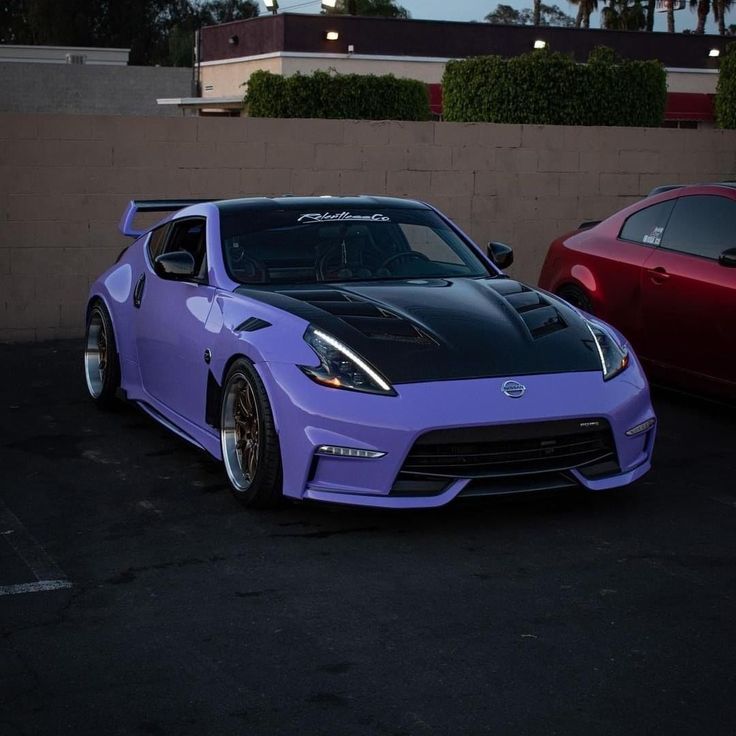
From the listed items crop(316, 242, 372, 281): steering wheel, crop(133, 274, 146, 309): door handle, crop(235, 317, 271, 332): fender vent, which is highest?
crop(316, 242, 372, 281): steering wheel

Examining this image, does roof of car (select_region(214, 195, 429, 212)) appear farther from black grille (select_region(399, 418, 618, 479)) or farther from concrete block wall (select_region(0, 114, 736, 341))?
concrete block wall (select_region(0, 114, 736, 341))

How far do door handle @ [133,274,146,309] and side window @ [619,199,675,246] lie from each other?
333cm

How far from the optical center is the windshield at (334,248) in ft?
22.5

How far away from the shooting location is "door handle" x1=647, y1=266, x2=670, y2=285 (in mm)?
8414

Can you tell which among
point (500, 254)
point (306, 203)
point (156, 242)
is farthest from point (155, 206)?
point (500, 254)

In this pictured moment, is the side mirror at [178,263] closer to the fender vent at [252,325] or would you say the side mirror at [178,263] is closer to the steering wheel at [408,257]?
the fender vent at [252,325]

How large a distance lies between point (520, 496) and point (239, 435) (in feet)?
4.47

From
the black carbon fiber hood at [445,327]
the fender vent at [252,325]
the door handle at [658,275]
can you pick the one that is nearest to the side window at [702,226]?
the door handle at [658,275]

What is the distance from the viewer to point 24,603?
471 centimetres

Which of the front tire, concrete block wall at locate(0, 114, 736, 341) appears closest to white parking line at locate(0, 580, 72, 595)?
the front tire

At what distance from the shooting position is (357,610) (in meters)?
4.63

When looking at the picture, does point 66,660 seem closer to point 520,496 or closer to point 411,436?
point 411,436

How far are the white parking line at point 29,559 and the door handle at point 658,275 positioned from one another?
14.4 feet

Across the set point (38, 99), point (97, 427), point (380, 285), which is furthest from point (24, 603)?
point (38, 99)
